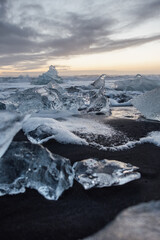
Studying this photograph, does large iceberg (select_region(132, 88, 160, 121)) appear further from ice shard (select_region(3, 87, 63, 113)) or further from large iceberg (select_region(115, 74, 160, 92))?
large iceberg (select_region(115, 74, 160, 92))

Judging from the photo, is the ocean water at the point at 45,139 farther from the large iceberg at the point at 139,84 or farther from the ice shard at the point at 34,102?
the large iceberg at the point at 139,84

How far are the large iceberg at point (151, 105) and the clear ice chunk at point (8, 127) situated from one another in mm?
2507

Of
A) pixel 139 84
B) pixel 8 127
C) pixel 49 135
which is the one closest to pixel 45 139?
pixel 49 135

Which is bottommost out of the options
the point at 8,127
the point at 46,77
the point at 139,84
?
the point at 139,84

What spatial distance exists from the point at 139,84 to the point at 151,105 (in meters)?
6.87

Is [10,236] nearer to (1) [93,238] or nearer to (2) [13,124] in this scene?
(1) [93,238]

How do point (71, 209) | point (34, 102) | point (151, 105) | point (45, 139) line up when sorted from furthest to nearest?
point (34, 102), point (151, 105), point (45, 139), point (71, 209)

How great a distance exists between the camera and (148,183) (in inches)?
48.4

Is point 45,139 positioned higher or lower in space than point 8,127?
lower

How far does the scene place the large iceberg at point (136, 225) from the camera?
83cm

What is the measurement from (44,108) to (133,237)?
3406mm

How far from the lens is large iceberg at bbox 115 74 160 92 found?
927cm

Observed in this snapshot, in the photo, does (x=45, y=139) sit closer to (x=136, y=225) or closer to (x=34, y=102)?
(x=136, y=225)

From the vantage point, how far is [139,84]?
377 inches
